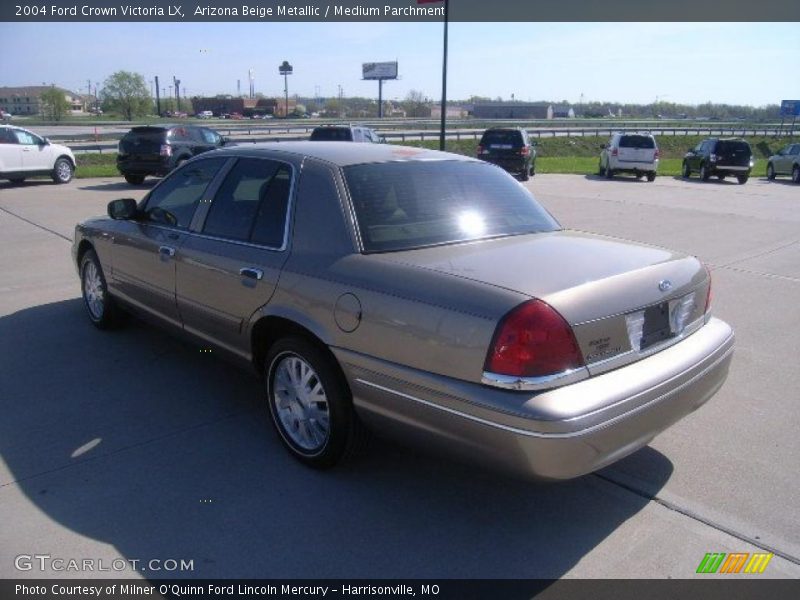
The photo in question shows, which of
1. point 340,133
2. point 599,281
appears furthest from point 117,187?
point 599,281

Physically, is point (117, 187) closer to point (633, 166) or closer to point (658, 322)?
point (633, 166)

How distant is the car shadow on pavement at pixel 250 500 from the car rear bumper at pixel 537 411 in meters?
0.26

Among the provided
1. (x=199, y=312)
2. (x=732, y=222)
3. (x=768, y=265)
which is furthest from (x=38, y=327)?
(x=732, y=222)

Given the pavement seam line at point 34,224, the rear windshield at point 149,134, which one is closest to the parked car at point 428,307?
the pavement seam line at point 34,224

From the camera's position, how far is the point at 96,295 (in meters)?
5.77

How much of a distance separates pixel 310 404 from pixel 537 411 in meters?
1.36

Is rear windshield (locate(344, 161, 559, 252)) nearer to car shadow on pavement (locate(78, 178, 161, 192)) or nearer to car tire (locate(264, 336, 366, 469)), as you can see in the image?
car tire (locate(264, 336, 366, 469))

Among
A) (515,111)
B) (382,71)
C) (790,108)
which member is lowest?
(790,108)

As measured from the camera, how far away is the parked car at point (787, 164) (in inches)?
1012

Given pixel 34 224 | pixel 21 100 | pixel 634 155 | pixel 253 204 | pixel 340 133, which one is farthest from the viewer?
pixel 21 100

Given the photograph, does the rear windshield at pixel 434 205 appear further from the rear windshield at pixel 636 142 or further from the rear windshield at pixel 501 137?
the rear windshield at pixel 636 142

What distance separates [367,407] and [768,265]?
7.71 meters

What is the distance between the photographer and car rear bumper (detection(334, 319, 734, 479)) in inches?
104

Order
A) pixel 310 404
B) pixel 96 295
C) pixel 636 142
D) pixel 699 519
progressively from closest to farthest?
1. pixel 699 519
2. pixel 310 404
3. pixel 96 295
4. pixel 636 142
